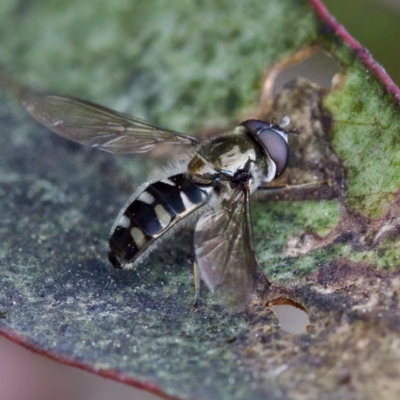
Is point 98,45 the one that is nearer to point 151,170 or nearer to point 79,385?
point 151,170

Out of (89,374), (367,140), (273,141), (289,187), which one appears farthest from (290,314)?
(89,374)

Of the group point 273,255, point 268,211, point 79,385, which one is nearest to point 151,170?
point 268,211

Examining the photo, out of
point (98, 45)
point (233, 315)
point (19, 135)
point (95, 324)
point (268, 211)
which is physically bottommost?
point (95, 324)

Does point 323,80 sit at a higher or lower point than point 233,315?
higher

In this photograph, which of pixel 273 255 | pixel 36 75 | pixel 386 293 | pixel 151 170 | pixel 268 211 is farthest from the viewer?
pixel 36 75

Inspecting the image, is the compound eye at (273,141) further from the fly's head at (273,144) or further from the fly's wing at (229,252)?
the fly's wing at (229,252)

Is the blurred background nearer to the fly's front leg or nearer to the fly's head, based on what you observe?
the fly's head

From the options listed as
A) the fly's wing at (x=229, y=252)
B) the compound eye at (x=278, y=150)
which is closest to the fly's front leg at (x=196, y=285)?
the fly's wing at (x=229, y=252)
